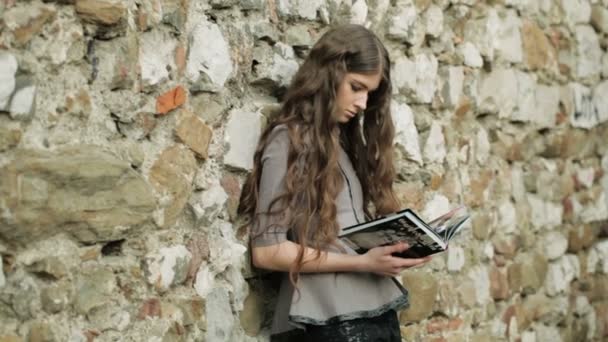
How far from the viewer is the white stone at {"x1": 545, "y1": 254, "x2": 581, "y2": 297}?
4.71 meters

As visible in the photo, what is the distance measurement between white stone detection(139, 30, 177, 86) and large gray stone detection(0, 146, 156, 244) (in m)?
Result: 0.24

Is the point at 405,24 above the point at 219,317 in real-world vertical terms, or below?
above

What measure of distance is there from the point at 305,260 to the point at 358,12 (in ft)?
3.19

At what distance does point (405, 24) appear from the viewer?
3.63 meters

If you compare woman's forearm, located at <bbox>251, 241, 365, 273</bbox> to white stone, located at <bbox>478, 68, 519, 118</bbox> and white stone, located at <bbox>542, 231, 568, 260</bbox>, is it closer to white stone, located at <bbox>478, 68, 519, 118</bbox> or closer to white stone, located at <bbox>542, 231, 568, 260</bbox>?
white stone, located at <bbox>478, 68, 519, 118</bbox>

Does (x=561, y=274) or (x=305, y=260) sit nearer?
(x=305, y=260)

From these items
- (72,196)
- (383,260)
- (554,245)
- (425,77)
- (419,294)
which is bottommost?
(554,245)

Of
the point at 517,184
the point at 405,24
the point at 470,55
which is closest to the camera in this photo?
the point at 405,24

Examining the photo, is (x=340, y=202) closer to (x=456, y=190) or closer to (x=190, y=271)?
(x=190, y=271)

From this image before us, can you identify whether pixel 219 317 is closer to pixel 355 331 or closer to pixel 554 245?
pixel 355 331

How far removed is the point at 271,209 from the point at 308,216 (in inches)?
4.1

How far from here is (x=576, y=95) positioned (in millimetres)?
4914

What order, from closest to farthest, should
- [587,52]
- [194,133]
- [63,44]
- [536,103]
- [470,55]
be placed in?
[63,44] → [194,133] → [470,55] → [536,103] → [587,52]

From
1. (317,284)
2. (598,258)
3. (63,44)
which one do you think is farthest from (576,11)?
(63,44)
